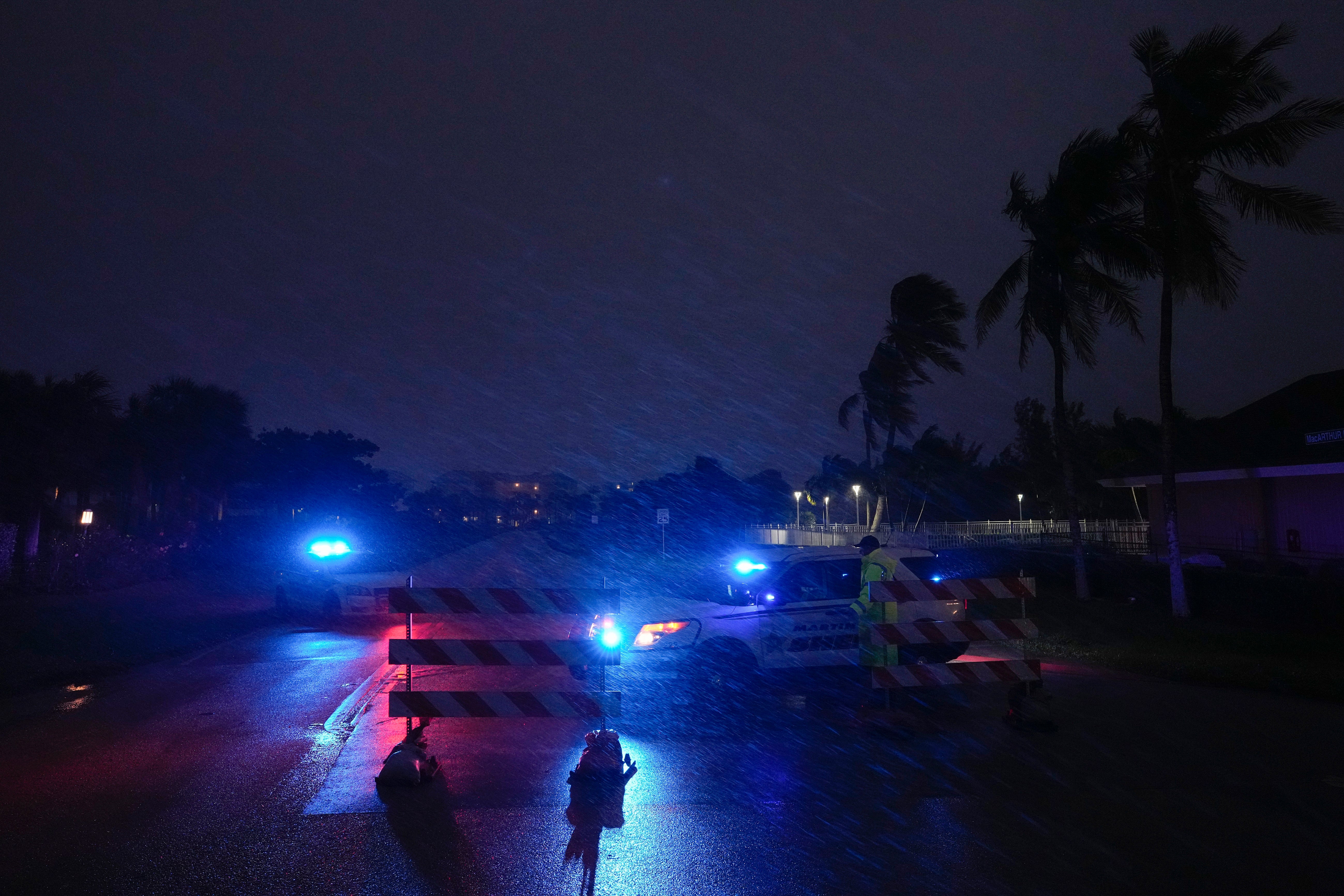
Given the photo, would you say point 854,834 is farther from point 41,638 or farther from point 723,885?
point 41,638

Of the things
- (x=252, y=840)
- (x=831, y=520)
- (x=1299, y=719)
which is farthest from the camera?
(x=831, y=520)

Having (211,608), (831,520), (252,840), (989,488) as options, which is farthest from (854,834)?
(831,520)

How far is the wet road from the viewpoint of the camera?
479cm

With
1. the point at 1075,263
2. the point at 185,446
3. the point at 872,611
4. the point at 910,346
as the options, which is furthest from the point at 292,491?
the point at 872,611

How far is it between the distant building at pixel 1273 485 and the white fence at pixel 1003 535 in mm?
2362

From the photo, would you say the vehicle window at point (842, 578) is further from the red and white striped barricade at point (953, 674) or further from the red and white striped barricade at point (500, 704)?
the red and white striped barricade at point (500, 704)

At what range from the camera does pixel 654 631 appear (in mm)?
8664

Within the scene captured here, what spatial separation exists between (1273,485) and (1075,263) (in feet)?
28.0

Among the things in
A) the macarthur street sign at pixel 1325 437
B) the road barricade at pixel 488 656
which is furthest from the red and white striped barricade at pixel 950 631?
the macarthur street sign at pixel 1325 437

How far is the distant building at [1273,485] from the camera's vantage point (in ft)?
66.6

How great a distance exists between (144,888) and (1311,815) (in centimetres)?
701

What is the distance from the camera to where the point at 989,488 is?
63.2 m

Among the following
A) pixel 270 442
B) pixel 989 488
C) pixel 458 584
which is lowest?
pixel 458 584

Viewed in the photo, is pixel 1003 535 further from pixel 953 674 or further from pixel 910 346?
pixel 953 674
